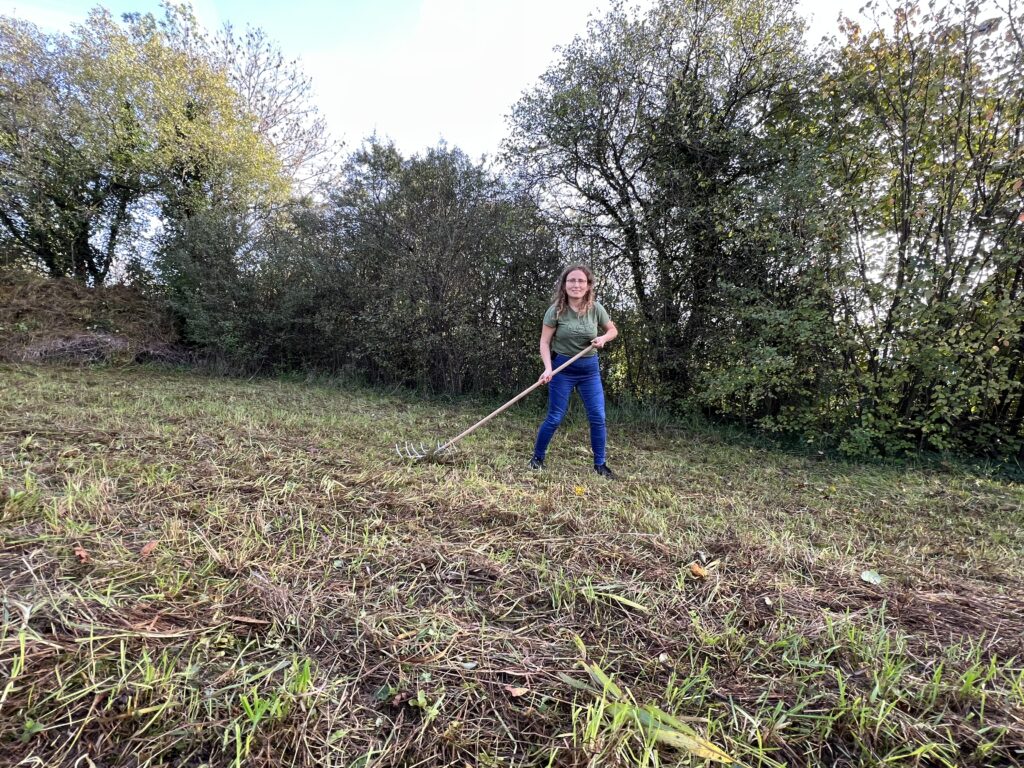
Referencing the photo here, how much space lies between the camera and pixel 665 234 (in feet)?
18.4

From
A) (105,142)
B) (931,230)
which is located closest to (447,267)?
(931,230)

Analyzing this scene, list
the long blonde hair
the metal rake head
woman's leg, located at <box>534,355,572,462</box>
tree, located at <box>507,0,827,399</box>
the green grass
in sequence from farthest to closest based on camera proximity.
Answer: tree, located at <box>507,0,827,399</box>, the long blonde hair, woman's leg, located at <box>534,355,572,462</box>, the metal rake head, the green grass

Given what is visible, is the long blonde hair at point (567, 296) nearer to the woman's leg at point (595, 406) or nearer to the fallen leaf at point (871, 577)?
the woman's leg at point (595, 406)

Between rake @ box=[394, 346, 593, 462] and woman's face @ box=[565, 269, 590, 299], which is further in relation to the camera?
woman's face @ box=[565, 269, 590, 299]

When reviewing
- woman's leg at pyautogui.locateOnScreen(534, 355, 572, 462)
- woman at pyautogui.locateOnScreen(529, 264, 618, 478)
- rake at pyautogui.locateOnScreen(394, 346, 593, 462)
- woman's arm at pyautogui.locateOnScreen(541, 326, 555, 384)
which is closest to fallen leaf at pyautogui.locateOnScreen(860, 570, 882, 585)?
woman at pyautogui.locateOnScreen(529, 264, 618, 478)

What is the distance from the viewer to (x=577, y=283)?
369cm

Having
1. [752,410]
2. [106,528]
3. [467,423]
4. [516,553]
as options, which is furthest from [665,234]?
[106,528]

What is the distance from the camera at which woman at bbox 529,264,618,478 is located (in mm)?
3674

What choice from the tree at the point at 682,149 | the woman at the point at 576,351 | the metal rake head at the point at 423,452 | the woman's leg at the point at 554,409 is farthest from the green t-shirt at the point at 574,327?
the tree at the point at 682,149

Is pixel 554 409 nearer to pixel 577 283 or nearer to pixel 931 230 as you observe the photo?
pixel 577 283

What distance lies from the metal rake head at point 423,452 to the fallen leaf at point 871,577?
264 centimetres

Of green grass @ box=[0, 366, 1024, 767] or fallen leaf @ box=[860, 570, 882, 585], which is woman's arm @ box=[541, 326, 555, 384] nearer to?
green grass @ box=[0, 366, 1024, 767]

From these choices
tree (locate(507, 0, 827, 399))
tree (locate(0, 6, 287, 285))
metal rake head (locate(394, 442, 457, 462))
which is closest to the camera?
metal rake head (locate(394, 442, 457, 462))

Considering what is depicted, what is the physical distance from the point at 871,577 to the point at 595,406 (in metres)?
2.12
